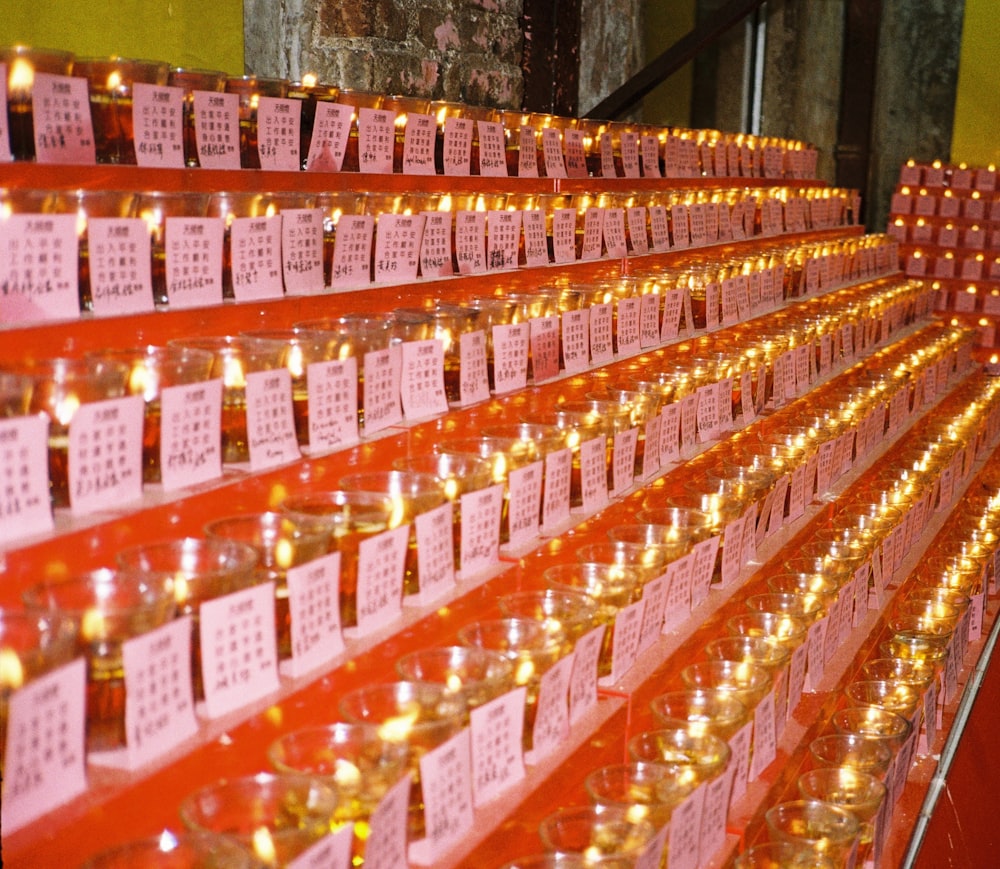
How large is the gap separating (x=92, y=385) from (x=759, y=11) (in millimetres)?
7854

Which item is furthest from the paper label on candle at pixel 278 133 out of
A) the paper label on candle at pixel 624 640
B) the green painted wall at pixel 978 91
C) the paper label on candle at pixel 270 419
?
the green painted wall at pixel 978 91

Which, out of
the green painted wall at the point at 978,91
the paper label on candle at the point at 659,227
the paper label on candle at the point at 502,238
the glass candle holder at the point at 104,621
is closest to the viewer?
the glass candle holder at the point at 104,621

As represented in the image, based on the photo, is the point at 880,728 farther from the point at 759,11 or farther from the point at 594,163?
the point at 759,11

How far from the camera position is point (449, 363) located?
2.28 m

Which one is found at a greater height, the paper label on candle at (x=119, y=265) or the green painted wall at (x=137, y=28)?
the green painted wall at (x=137, y=28)

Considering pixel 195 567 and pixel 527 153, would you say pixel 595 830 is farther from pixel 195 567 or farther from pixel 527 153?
pixel 527 153

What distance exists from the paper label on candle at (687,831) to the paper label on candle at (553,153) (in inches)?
64.2

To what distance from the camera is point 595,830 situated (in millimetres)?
1933

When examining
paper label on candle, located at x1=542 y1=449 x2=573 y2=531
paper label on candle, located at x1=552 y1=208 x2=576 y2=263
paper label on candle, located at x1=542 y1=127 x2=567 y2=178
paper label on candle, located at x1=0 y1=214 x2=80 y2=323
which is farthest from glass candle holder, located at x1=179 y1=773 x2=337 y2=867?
paper label on candle, located at x1=542 y1=127 x2=567 y2=178

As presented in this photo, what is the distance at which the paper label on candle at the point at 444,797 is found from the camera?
1654 millimetres

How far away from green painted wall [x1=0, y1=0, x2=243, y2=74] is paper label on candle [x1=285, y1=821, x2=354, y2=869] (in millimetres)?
2378

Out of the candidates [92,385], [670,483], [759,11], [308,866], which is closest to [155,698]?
[308,866]

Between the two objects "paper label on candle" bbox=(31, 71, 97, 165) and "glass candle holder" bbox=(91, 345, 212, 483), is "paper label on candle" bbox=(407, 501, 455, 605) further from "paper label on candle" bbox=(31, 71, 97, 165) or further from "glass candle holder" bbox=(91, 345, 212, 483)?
"paper label on candle" bbox=(31, 71, 97, 165)

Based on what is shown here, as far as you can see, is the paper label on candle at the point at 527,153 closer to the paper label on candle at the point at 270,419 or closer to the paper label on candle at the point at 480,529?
the paper label on candle at the point at 480,529
